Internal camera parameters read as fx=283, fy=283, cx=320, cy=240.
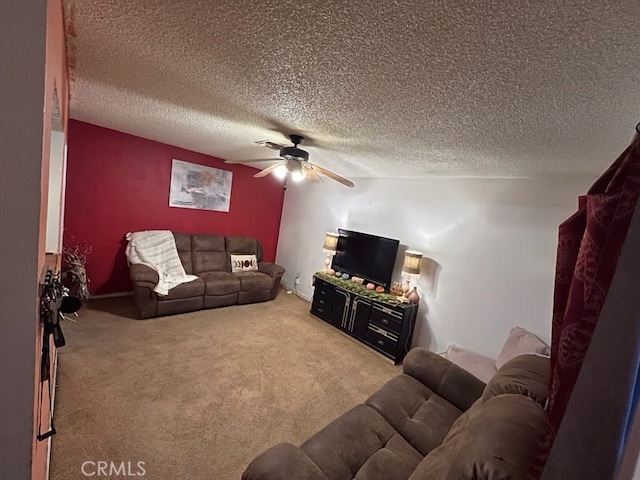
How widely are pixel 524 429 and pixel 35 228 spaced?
4.67 feet

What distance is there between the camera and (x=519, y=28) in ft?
2.85

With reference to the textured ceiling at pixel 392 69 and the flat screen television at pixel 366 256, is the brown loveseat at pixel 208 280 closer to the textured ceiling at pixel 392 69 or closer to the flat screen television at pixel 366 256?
the flat screen television at pixel 366 256

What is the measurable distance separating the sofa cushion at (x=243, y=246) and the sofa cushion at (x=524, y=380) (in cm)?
405

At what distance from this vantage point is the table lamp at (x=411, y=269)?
3.42 metres

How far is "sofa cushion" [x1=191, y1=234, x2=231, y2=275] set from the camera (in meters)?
4.32

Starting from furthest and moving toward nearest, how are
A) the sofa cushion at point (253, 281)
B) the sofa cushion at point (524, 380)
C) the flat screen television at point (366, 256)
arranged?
the sofa cushion at point (253, 281) < the flat screen television at point (366, 256) < the sofa cushion at point (524, 380)

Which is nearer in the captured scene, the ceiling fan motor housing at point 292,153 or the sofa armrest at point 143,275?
the ceiling fan motor housing at point 292,153

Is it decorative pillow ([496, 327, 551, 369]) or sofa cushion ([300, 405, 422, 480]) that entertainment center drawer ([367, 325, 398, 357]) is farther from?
sofa cushion ([300, 405, 422, 480])

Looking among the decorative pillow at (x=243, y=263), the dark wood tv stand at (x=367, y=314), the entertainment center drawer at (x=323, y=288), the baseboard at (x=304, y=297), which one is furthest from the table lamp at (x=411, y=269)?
the decorative pillow at (x=243, y=263)

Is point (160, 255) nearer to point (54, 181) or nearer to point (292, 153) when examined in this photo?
point (54, 181)

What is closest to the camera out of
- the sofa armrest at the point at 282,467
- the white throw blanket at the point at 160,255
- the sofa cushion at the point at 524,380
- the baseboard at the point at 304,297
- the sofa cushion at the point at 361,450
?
the sofa armrest at the point at 282,467

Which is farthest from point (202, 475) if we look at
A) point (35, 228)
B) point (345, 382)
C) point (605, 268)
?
point (605, 268)

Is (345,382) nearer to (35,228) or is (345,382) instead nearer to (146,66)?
(35,228)
